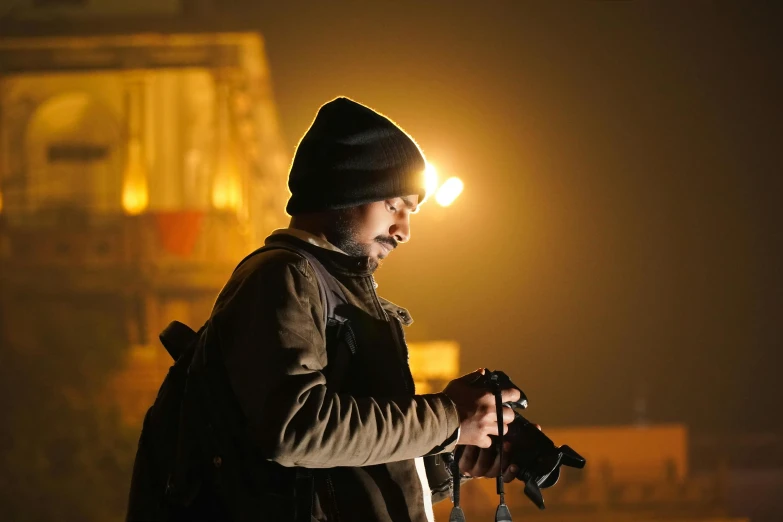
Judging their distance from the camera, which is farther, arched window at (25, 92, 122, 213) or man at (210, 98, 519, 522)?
arched window at (25, 92, 122, 213)

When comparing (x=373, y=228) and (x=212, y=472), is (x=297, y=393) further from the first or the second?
(x=373, y=228)

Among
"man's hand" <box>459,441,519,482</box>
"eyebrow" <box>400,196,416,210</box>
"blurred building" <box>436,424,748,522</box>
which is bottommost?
"blurred building" <box>436,424,748,522</box>

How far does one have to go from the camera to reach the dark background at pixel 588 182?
12.9m

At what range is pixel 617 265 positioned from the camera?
1447 centimetres

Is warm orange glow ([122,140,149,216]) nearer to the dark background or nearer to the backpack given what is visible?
the dark background

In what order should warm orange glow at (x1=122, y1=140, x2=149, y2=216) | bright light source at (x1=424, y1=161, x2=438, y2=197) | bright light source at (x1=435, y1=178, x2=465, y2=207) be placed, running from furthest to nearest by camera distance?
warm orange glow at (x1=122, y1=140, x2=149, y2=216) → bright light source at (x1=435, y1=178, x2=465, y2=207) → bright light source at (x1=424, y1=161, x2=438, y2=197)

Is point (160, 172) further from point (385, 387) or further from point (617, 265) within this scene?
point (385, 387)

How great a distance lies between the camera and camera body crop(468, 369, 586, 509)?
1.42 m

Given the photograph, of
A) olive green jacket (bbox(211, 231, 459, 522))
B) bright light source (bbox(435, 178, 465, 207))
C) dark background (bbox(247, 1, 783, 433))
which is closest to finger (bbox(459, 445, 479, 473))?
olive green jacket (bbox(211, 231, 459, 522))

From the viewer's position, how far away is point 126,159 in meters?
13.2

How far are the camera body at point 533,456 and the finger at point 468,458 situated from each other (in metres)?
0.09

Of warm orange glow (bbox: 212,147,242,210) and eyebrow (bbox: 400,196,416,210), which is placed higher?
warm orange glow (bbox: 212,147,242,210)

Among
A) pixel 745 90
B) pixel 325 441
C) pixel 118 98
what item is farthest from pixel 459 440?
pixel 745 90

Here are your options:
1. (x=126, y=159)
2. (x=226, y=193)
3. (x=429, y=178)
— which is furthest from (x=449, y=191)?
(x=126, y=159)
